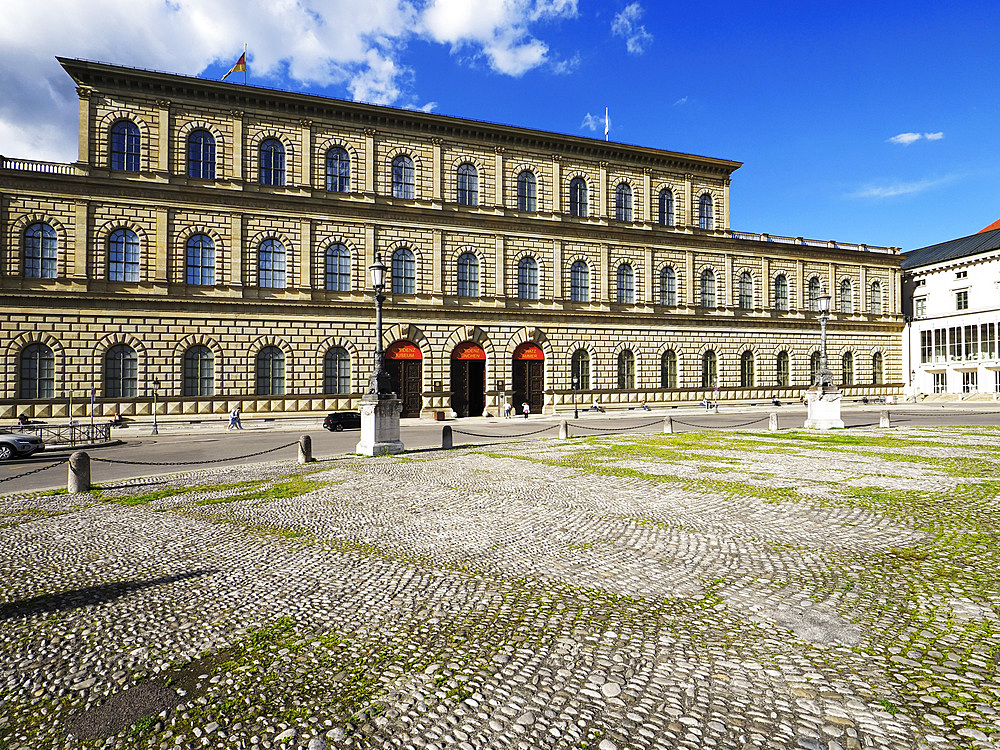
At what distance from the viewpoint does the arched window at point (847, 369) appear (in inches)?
1908

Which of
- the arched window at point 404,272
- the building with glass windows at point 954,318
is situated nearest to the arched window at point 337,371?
the arched window at point 404,272

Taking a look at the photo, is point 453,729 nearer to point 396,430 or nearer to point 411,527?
point 411,527

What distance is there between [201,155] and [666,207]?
32.9 m

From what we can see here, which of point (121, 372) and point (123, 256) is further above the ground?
point (123, 256)

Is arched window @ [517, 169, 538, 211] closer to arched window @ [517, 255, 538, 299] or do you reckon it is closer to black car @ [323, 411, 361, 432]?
arched window @ [517, 255, 538, 299]

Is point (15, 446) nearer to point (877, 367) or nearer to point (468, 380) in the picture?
point (468, 380)

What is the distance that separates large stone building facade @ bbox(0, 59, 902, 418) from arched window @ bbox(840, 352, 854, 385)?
1165mm

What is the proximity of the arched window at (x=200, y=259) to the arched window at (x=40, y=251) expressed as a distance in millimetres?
6420

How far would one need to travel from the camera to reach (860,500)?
9.52 m

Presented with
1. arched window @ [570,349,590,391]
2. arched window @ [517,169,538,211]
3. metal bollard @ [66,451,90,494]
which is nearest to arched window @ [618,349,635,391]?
arched window @ [570,349,590,391]

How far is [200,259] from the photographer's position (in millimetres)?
32594

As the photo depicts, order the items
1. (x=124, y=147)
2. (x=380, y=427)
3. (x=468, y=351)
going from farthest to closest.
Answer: (x=468, y=351), (x=124, y=147), (x=380, y=427)

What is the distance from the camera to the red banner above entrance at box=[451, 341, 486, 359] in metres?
37.6

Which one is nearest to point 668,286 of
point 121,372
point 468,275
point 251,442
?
point 468,275
